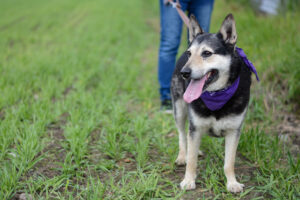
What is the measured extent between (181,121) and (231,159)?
24.1 inches

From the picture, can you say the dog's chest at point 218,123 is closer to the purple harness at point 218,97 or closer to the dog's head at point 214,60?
the purple harness at point 218,97

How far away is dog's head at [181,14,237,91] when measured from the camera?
6.94 ft

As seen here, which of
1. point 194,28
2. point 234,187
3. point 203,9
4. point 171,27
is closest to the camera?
point 234,187

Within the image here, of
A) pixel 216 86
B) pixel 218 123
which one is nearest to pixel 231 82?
pixel 216 86

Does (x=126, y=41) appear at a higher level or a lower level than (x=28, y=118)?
higher

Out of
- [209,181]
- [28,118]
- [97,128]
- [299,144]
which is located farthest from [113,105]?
[299,144]

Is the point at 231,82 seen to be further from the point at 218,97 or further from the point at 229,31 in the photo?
the point at 229,31

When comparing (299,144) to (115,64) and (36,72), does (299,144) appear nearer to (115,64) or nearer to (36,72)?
(115,64)

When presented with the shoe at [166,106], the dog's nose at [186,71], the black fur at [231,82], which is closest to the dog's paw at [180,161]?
the black fur at [231,82]

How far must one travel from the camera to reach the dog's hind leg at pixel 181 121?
106 inches

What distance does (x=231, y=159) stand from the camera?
2352mm

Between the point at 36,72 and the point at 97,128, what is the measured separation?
7.52 feet

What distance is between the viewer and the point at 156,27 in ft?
36.2

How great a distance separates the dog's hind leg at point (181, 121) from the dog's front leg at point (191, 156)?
1.21ft
